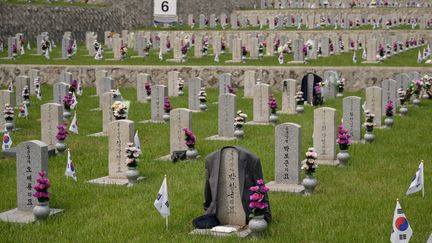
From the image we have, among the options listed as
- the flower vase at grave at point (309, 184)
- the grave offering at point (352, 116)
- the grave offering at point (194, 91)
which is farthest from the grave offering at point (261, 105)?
the flower vase at grave at point (309, 184)

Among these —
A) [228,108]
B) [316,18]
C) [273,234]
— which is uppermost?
[316,18]

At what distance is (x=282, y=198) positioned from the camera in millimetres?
11781

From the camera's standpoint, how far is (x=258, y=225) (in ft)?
31.7

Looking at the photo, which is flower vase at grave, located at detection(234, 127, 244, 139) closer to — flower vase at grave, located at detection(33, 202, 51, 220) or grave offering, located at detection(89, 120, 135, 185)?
grave offering, located at detection(89, 120, 135, 185)

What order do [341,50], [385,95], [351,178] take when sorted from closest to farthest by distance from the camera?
[351,178], [385,95], [341,50]

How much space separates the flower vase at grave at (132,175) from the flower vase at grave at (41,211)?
231cm

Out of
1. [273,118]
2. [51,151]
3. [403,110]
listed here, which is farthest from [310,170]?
[403,110]

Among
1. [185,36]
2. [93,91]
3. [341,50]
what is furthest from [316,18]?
[93,91]

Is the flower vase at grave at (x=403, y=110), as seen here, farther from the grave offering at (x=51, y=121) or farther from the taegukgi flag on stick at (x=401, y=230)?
the taegukgi flag on stick at (x=401, y=230)

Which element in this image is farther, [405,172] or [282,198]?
[405,172]

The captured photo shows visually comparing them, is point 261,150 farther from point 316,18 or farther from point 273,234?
point 316,18

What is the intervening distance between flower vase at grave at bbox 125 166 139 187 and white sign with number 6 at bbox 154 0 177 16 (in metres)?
15.1

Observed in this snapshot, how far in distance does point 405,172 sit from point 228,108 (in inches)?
205

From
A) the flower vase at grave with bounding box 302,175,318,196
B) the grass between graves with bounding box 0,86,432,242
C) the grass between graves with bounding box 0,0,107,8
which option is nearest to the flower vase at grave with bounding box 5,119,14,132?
the grass between graves with bounding box 0,86,432,242
